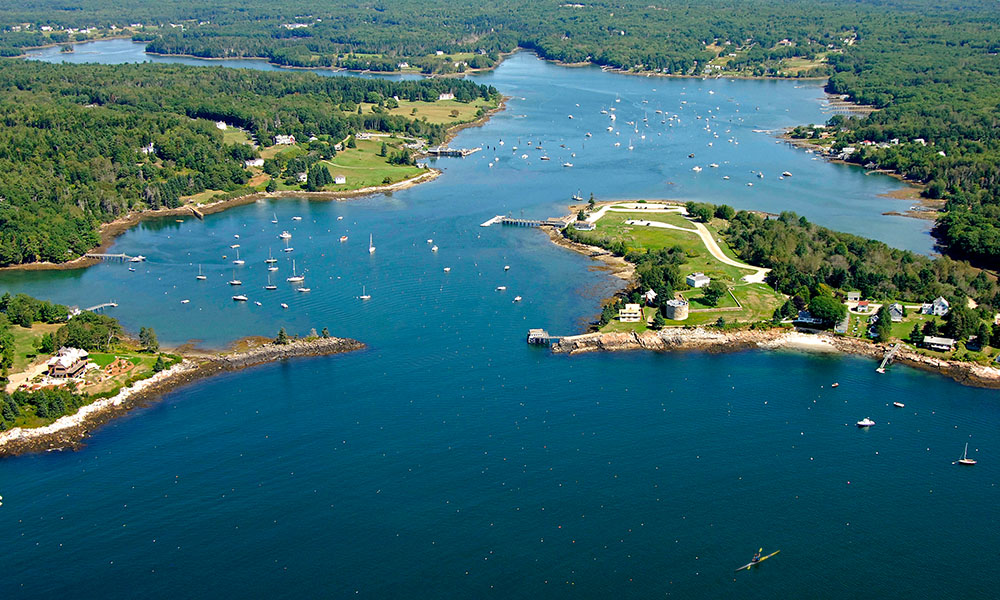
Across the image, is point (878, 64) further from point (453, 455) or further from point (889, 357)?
point (453, 455)

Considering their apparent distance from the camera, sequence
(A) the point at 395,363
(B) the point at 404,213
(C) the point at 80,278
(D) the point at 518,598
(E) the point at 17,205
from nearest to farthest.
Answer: (D) the point at 518,598
(A) the point at 395,363
(C) the point at 80,278
(E) the point at 17,205
(B) the point at 404,213

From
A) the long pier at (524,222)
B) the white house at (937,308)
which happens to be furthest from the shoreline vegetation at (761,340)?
the long pier at (524,222)

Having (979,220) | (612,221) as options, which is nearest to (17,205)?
(612,221)

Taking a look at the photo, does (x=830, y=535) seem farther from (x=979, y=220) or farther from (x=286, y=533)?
(x=979, y=220)

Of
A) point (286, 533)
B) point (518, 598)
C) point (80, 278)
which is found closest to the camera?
point (518, 598)

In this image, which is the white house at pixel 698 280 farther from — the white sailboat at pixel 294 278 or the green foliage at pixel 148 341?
the green foliage at pixel 148 341

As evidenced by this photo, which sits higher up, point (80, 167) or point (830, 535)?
point (80, 167)
